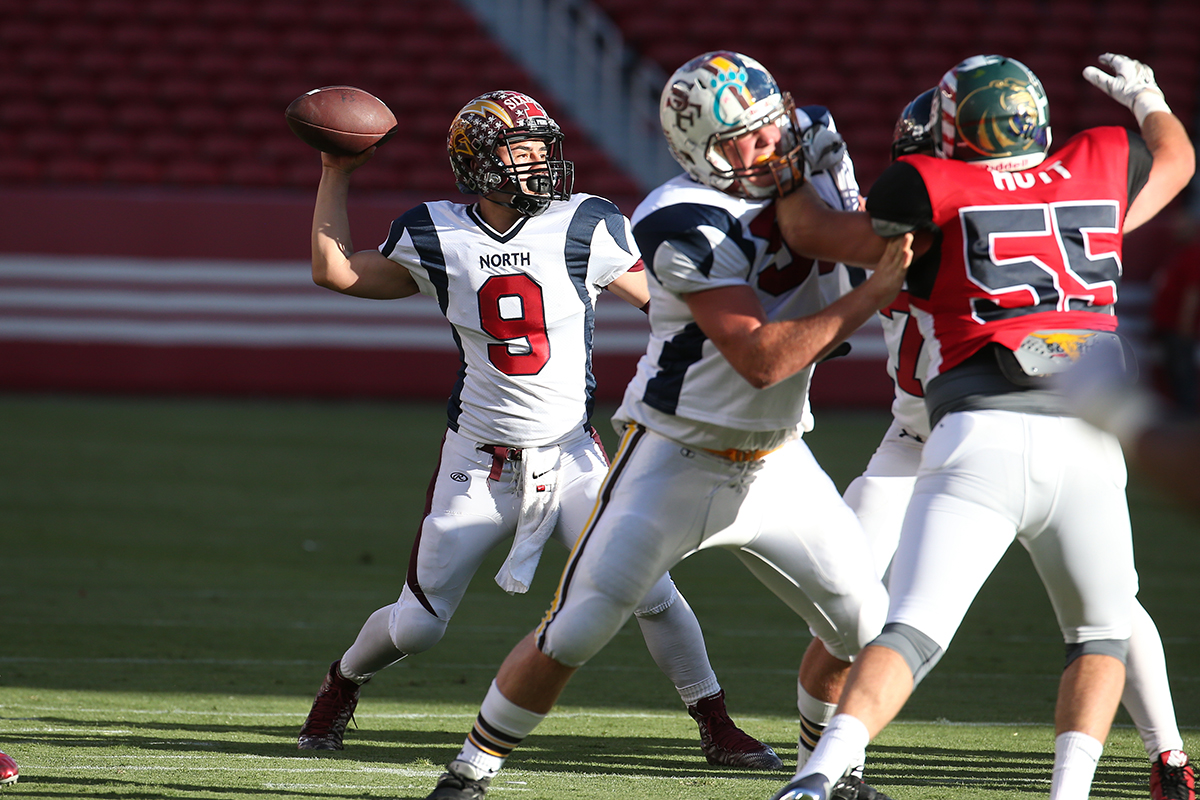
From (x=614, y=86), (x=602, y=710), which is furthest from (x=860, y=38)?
(x=602, y=710)

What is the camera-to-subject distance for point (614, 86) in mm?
14430

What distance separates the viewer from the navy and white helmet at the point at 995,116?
2904 mm

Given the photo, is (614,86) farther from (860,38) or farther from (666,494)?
(666,494)

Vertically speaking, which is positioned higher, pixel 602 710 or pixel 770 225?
pixel 770 225

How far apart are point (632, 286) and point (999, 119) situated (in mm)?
1388

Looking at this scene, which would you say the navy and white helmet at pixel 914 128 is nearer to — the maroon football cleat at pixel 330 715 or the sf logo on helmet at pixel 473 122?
the sf logo on helmet at pixel 473 122

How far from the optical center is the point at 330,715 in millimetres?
3928

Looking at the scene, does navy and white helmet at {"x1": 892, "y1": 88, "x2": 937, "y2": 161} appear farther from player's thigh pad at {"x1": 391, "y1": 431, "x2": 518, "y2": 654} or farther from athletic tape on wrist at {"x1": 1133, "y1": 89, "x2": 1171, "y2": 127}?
player's thigh pad at {"x1": 391, "y1": 431, "x2": 518, "y2": 654}

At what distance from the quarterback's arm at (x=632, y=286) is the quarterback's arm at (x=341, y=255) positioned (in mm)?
597

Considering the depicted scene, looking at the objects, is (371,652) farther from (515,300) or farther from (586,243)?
(586,243)

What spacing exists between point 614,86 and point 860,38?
280cm

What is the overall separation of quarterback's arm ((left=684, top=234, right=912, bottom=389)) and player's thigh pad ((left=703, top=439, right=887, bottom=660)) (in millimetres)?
333

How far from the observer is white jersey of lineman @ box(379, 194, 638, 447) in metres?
3.91

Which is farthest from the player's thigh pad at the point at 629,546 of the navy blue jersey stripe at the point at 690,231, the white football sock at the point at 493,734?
the navy blue jersey stripe at the point at 690,231
